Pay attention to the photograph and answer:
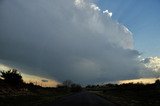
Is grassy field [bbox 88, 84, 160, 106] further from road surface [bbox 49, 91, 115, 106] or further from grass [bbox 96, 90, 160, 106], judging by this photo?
road surface [bbox 49, 91, 115, 106]

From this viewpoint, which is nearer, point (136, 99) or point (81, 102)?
point (81, 102)

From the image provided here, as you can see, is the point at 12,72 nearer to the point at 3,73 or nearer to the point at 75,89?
the point at 3,73

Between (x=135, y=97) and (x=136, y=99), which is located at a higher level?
(x=135, y=97)

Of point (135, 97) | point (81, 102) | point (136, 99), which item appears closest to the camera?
point (81, 102)

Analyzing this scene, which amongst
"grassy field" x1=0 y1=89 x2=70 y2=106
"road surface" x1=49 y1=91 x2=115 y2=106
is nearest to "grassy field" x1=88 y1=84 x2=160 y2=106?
"road surface" x1=49 y1=91 x2=115 y2=106

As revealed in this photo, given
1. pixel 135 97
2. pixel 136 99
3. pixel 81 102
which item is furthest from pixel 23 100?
pixel 135 97

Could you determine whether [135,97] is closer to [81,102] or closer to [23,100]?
[81,102]

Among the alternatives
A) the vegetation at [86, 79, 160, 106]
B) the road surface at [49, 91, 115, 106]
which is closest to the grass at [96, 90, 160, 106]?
the vegetation at [86, 79, 160, 106]

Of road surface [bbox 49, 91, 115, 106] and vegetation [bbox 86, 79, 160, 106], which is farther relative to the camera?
vegetation [bbox 86, 79, 160, 106]

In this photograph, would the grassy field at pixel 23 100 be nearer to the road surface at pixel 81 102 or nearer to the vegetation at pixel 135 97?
the road surface at pixel 81 102

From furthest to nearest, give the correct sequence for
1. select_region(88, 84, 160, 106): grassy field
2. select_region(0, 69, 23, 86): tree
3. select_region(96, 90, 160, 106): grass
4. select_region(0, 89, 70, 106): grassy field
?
select_region(0, 69, 23, 86): tree, select_region(88, 84, 160, 106): grassy field, select_region(96, 90, 160, 106): grass, select_region(0, 89, 70, 106): grassy field

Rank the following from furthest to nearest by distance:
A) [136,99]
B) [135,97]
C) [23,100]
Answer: [135,97]
[136,99]
[23,100]

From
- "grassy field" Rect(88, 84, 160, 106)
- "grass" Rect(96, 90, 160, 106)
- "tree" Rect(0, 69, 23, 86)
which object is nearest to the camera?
"grass" Rect(96, 90, 160, 106)

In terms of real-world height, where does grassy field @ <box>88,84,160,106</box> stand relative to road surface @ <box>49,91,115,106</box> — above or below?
above
